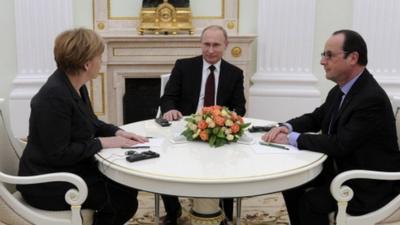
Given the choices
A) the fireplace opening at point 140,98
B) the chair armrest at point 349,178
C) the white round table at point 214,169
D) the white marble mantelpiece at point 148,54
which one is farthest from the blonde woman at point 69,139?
the fireplace opening at point 140,98

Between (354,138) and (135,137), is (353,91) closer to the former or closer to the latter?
(354,138)

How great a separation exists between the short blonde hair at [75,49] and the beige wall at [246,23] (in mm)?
3089

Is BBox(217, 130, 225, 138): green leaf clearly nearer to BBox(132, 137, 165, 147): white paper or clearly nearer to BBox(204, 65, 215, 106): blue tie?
BBox(132, 137, 165, 147): white paper

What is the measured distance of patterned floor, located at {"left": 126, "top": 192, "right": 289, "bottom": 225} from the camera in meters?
2.95

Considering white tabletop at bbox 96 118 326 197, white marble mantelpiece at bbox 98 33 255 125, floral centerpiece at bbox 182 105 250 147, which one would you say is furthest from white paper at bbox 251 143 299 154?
white marble mantelpiece at bbox 98 33 255 125

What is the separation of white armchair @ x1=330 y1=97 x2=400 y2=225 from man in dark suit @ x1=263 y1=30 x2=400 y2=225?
0.04 meters

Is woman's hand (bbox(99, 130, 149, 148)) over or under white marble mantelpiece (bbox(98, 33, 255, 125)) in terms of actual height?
under

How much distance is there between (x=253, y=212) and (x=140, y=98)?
7.89 ft

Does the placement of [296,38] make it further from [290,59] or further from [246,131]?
[246,131]

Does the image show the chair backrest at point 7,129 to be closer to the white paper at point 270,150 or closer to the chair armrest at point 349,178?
the white paper at point 270,150

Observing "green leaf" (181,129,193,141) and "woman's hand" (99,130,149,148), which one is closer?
"woman's hand" (99,130,149,148)

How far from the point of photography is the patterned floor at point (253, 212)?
9.69 feet

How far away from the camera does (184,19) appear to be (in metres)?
4.86

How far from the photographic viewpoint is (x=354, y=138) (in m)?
1.96
